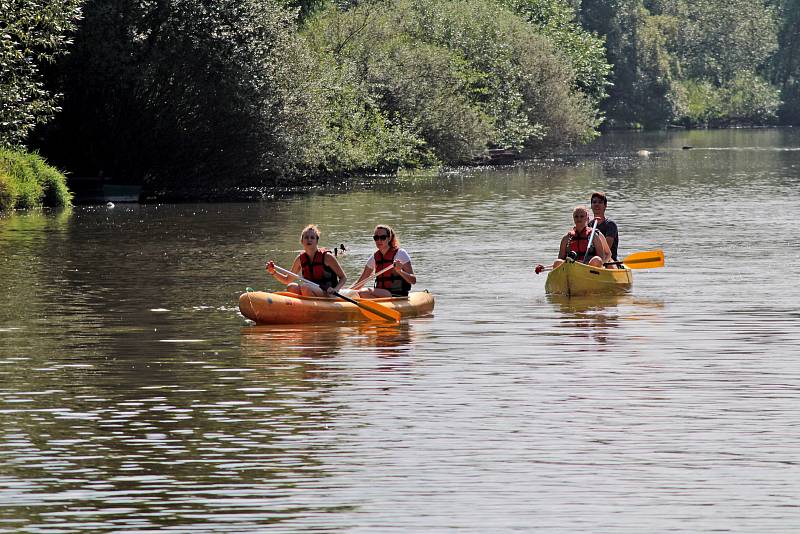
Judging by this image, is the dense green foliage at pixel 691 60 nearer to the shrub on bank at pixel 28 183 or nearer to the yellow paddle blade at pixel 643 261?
the shrub on bank at pixel 28 183

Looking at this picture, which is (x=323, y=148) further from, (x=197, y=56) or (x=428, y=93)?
(x=428, y=93)

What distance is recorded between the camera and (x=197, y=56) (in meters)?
42.9

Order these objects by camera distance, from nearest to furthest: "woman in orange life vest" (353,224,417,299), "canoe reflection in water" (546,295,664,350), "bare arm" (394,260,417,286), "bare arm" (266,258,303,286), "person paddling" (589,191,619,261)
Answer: "canoe reflection in water" (546,295,664,350) < "bare arm" (266,258,303,286) < "woman in orange life vest" (353,224,417,299) < "bare arm" (394,260,417,286) < "person paddling" (589,191,619,261)

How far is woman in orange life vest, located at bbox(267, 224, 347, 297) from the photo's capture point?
743 inches

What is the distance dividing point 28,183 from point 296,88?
9302 millimetres

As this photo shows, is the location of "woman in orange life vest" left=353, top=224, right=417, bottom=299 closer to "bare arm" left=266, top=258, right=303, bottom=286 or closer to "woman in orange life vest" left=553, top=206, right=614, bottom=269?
"bare arm" left=266, top=258, right=303, bottom=286

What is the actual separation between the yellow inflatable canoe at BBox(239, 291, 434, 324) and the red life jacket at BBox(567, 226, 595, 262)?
3920 mm

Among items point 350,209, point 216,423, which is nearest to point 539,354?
point 216,423

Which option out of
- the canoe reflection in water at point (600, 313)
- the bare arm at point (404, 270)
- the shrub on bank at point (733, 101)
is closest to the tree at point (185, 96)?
the canoe reflection in water at point (600, 313)

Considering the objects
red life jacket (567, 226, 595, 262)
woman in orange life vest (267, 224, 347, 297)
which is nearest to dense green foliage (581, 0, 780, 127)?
red life jacket (567, 226, 595, 262)

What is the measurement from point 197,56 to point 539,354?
28147 mm

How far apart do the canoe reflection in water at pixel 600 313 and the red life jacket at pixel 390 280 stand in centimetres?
196

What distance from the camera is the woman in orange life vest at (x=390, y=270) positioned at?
63.2ft

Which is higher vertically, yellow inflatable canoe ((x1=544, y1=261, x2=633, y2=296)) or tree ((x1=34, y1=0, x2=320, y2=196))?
tree ((x1=34, y1=0, x2=320, y2=196))
